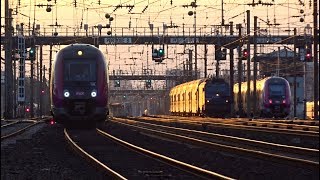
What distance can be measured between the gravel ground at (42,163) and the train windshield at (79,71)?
631 cm

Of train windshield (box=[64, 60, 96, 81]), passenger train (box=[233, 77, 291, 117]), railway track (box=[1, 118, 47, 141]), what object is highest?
train windshield (box=[64, 60, 96, 81])

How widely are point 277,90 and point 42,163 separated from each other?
1479 inches

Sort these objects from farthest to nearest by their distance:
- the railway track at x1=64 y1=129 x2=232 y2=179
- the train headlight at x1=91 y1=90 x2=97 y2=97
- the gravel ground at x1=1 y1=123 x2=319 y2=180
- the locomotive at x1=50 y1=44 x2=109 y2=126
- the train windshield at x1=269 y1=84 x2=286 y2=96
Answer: the train windshield at x1=269 y1=84 x2=286 y2=96 < the train headlight at x1=91 y1=90 x2=97 y2=97 < the locomotive at x1=50 y1=44 x2=109 y2=126 < the gravel ground at x1=1 y1=123 x2=319 y2=180 < the railway track at x1=64 y1=129 x2=232 y2=179

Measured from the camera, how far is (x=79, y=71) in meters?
28.0

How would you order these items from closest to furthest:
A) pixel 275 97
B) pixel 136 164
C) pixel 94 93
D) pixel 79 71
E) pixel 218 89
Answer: pixel 136 164
pixel 94 93
pixel 79 71
pixel 218 89
pixel 275 97

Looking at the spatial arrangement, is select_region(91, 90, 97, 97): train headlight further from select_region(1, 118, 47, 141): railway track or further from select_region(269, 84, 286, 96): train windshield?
select_region(269, 84, 286, 96): train windshield

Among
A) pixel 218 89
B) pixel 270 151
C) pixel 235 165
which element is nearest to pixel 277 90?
pixel 218 89

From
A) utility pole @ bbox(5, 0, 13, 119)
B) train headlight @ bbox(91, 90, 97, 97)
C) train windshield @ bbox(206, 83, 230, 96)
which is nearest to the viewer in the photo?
train headlight @ bbox(91, 90, 97, 97)

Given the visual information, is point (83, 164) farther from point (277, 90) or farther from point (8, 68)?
point (277, 90)

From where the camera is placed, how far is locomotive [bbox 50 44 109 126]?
27578mm

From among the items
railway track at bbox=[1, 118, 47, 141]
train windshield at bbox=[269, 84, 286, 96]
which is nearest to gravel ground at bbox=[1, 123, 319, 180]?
railway track at bbox=[1, 118, 47, 141]

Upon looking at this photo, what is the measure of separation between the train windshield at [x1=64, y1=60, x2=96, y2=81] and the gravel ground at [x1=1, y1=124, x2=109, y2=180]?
6314 millimetres

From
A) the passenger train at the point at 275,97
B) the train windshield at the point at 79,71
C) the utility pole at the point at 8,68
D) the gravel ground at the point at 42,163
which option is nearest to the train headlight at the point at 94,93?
the train windshield at the point at 79,71

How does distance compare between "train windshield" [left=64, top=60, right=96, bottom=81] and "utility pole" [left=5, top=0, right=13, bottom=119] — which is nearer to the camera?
"train windshield" [left=64, top=60, right=96, bottom=81]
